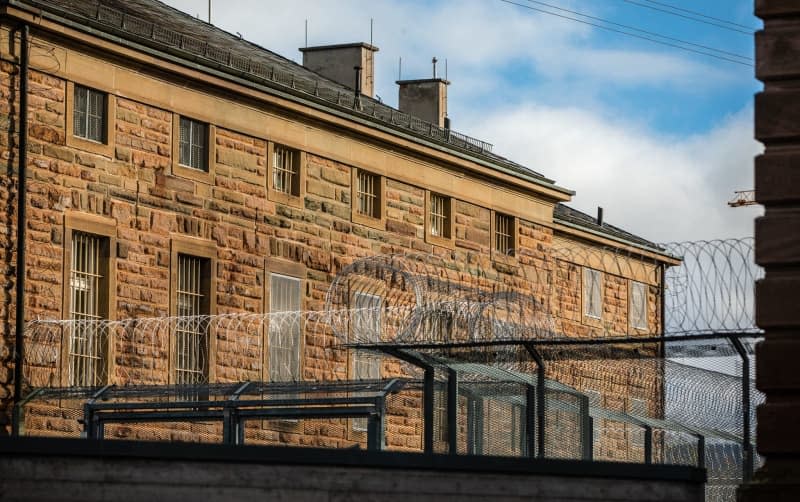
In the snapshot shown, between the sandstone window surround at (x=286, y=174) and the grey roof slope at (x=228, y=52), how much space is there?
1.10m

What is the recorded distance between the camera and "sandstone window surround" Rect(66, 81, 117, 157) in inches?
1148

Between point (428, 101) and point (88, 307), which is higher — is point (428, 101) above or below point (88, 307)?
above

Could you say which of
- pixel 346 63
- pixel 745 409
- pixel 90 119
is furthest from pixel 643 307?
pixel 745 409

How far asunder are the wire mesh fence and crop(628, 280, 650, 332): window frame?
5.05 meters

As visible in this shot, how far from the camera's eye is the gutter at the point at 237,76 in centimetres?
2891

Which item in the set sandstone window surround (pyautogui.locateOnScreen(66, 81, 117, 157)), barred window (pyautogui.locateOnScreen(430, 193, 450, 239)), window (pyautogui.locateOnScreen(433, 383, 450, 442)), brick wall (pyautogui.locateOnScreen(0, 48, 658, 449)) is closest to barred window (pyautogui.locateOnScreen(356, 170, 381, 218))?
brick wall (pyautogui.locateOnScreen(0, 48, 658, 449))

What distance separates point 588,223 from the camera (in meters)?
47.8

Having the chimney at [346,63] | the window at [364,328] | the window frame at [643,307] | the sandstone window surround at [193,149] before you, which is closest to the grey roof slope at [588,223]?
the window frame at [643,307]

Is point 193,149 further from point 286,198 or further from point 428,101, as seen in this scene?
point 428,101

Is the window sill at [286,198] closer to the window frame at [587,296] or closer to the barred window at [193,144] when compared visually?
the barred window at [193,144]

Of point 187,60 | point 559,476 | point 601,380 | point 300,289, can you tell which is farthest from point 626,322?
point 559,476

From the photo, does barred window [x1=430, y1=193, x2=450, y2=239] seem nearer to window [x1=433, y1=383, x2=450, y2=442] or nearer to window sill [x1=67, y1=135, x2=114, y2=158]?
window [x1=433, y1=383, x2=450, y2=442]

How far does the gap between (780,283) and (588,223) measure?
1309 inches

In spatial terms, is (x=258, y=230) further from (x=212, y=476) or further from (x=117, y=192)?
(x=212, y=476)
